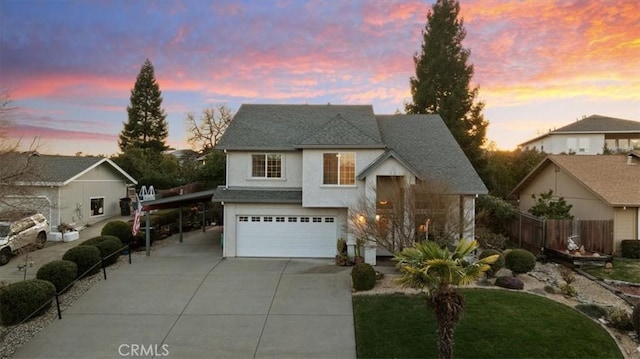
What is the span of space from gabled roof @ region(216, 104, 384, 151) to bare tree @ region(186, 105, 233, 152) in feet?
94.3

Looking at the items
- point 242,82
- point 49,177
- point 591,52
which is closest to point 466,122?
point 591,52

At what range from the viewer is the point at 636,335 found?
9.89 m

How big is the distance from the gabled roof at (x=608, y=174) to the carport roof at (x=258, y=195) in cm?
1499

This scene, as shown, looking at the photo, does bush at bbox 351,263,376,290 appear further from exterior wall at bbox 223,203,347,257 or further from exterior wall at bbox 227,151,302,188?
exterior wall at bbox 227,151,302,188

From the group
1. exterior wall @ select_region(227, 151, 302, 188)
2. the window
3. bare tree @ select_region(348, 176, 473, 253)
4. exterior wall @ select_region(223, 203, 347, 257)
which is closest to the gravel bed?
exterior wall @ select_region(223, 203, 347, 257)

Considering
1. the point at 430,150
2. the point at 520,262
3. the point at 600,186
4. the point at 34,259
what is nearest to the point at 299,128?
the point at 430,150

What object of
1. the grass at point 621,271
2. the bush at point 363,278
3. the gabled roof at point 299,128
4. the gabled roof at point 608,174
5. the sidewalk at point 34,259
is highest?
the gabled roof at point 299,128

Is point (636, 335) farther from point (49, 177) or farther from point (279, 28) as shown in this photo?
point (49, 177)

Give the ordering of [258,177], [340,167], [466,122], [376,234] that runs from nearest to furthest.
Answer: [376,234] → [340,167] → [258,177] → [466,122]

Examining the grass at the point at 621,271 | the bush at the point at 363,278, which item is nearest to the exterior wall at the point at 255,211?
the bush at the point at 363,278

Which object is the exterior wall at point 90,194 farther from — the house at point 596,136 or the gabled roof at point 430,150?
the house at point 596,136

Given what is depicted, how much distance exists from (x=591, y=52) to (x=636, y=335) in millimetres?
15522

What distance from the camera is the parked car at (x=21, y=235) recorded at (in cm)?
1708

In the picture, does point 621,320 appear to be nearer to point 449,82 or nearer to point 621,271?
point 621,271
